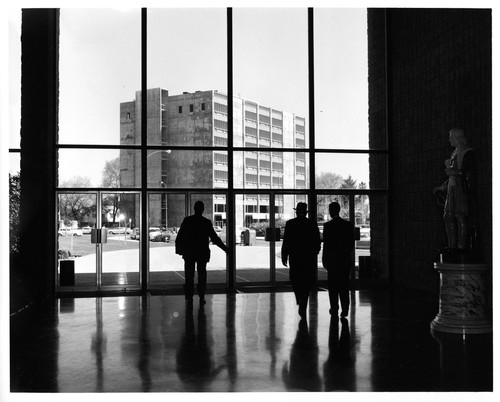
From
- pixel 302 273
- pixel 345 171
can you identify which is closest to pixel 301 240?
pixel 302 273

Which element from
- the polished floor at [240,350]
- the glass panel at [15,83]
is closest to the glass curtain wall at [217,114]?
the glass panel at [15,83]

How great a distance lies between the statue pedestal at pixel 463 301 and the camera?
6000mm

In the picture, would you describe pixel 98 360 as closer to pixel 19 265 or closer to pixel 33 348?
pixel 33 348

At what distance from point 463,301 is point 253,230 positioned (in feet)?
17.5

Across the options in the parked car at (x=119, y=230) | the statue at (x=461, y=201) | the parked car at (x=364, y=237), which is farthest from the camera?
the parked car at (x=364, y=237)

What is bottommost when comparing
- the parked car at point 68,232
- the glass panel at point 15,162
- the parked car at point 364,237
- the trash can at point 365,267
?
the trash can at point 365,267

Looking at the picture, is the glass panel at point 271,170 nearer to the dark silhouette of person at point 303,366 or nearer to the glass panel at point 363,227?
the glass panel at point 363,227

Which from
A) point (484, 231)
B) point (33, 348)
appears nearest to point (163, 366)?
point (33, 348)

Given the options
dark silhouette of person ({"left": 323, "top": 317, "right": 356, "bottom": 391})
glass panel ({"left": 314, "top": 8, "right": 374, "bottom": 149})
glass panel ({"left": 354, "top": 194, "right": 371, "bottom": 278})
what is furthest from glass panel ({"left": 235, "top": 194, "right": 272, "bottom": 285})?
dark silhouette of person ({"left": 323, "top": 317, "right": 356, "bottom": 391})

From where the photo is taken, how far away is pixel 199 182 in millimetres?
10734

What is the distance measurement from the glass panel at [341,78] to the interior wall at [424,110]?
0.20 meters

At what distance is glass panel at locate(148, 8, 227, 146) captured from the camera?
10539 mm

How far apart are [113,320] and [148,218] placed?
12.1ft

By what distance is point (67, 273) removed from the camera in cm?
1023
